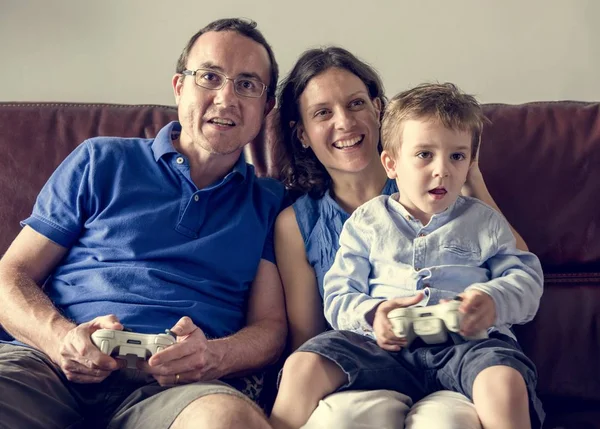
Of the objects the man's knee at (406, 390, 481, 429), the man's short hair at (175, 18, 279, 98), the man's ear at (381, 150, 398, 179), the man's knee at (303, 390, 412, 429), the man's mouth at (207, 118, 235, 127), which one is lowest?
the man's knee at (303, 390, 412, 429)

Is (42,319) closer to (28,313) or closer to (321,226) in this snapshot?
(28,313)

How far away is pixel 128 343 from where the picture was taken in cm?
134

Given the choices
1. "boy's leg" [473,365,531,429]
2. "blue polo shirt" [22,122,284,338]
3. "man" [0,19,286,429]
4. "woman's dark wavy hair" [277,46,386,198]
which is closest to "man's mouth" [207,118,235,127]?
"man" [0,19,286,429]

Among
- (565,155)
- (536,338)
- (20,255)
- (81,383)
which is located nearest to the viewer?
(81,383)

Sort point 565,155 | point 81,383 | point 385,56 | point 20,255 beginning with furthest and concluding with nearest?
point 385,56
point 565,155
point 20,255
point 81,383

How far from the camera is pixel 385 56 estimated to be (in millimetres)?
2369

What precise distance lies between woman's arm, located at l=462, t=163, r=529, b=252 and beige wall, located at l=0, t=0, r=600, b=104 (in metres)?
0.74

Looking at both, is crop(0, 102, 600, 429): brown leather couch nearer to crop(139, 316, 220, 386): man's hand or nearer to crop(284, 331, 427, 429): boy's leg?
crop(284, 331, 427, 429): boy's leg

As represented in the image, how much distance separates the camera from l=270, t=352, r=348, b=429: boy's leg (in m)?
1.36

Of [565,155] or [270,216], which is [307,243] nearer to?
[270,216]

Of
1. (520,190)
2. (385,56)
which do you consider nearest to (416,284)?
(520,190)

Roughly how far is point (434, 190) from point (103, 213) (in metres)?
0.72

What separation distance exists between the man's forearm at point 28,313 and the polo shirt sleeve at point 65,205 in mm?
115

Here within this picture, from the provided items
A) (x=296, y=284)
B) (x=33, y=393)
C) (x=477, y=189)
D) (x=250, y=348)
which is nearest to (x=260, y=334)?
(x=250, y=348)
